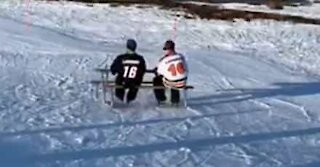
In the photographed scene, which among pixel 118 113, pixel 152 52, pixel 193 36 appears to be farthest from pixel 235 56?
pixel 118 113

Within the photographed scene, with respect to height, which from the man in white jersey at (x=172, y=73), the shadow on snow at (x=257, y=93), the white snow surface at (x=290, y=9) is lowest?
the white snow surface at (x=290, y=9)

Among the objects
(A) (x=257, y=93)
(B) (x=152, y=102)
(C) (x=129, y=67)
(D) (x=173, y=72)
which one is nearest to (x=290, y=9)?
(A) (x=257, y=93)

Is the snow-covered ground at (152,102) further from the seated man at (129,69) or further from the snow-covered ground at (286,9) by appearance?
the snow-covered ground at (286,9)

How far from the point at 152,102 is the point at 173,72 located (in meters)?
0.78

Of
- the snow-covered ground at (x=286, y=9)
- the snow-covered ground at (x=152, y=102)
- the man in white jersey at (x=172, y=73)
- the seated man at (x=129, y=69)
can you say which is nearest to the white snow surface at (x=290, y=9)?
the snow-covered ground at (x=286, y=9)

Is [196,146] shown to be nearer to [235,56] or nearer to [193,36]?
[235,56]

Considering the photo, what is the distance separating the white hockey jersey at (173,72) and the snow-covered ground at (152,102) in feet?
1.53

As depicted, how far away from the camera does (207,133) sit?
12.9 m

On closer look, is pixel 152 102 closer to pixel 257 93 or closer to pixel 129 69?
pixel 129 69

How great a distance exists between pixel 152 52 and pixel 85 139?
9.89 m

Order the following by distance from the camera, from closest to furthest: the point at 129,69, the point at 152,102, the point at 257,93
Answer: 1. the point at 129,69
2. the point at 152,102
3. the point at 257,93

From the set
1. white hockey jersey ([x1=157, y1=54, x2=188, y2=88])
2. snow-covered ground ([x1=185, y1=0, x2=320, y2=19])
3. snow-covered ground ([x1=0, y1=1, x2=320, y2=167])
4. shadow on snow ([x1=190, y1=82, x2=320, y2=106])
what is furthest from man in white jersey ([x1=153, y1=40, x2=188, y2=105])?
snow-covered ground ([x1=185, y1=0, x2=320, y2=19])

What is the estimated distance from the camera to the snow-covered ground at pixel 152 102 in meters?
11.6

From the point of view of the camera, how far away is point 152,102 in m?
14.8
